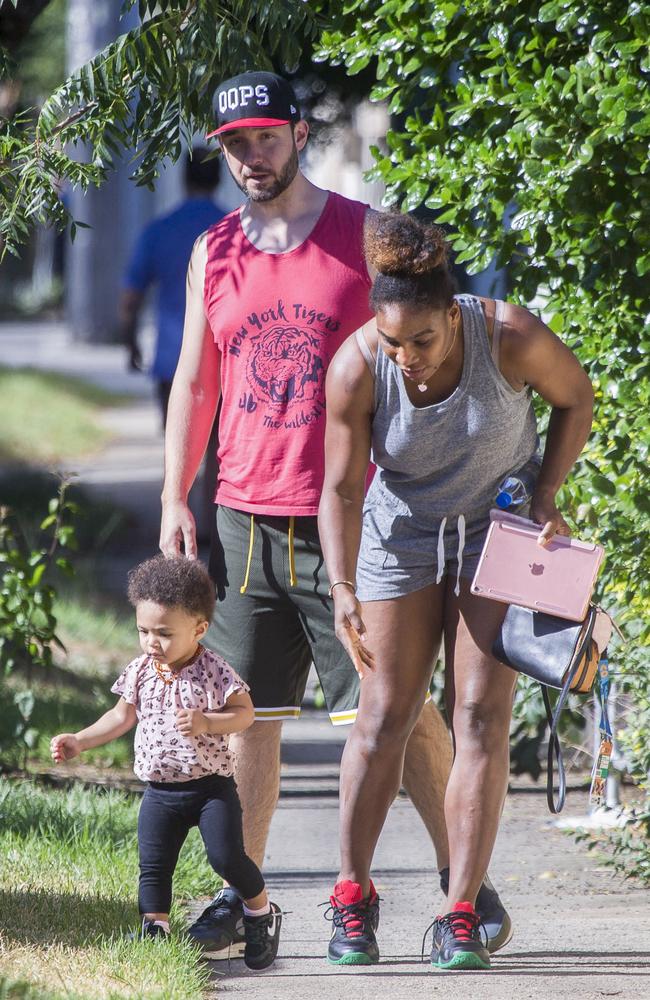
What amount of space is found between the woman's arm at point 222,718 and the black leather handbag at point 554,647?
582 millimetres

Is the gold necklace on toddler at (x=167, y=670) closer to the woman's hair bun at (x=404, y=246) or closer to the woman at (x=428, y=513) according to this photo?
the woman at (x=428, y=513)

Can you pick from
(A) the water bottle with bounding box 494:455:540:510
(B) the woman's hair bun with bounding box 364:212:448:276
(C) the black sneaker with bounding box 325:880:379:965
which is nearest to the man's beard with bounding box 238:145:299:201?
(B) the woman's hair bun with bounding box 364:212:448:276

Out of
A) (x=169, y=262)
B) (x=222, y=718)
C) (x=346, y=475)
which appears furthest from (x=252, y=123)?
(x=169, y=262)

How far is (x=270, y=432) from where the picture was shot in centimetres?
376

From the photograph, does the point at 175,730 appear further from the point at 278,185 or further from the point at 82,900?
the point at 278,185

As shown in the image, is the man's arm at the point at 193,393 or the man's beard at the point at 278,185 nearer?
the man's beard at the point at 278,185

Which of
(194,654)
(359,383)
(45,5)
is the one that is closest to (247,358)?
(359,383)

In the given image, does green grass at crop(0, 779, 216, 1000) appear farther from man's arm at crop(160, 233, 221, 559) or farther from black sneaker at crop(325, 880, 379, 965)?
man's arm at crop(160, 233, 221, 559)

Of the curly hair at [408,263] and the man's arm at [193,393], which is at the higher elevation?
the curly hair at [408,263]

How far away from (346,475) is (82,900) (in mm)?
1297

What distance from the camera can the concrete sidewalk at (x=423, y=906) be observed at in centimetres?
347

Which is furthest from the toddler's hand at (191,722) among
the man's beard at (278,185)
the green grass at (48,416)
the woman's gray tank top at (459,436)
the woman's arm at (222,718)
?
the green grass at (48,416)

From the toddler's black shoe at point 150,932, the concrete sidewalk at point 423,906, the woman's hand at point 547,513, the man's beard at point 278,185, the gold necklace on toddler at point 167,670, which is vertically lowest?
the concrete sidewalk at point 423,906

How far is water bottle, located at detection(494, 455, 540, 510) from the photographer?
11.6 feet
